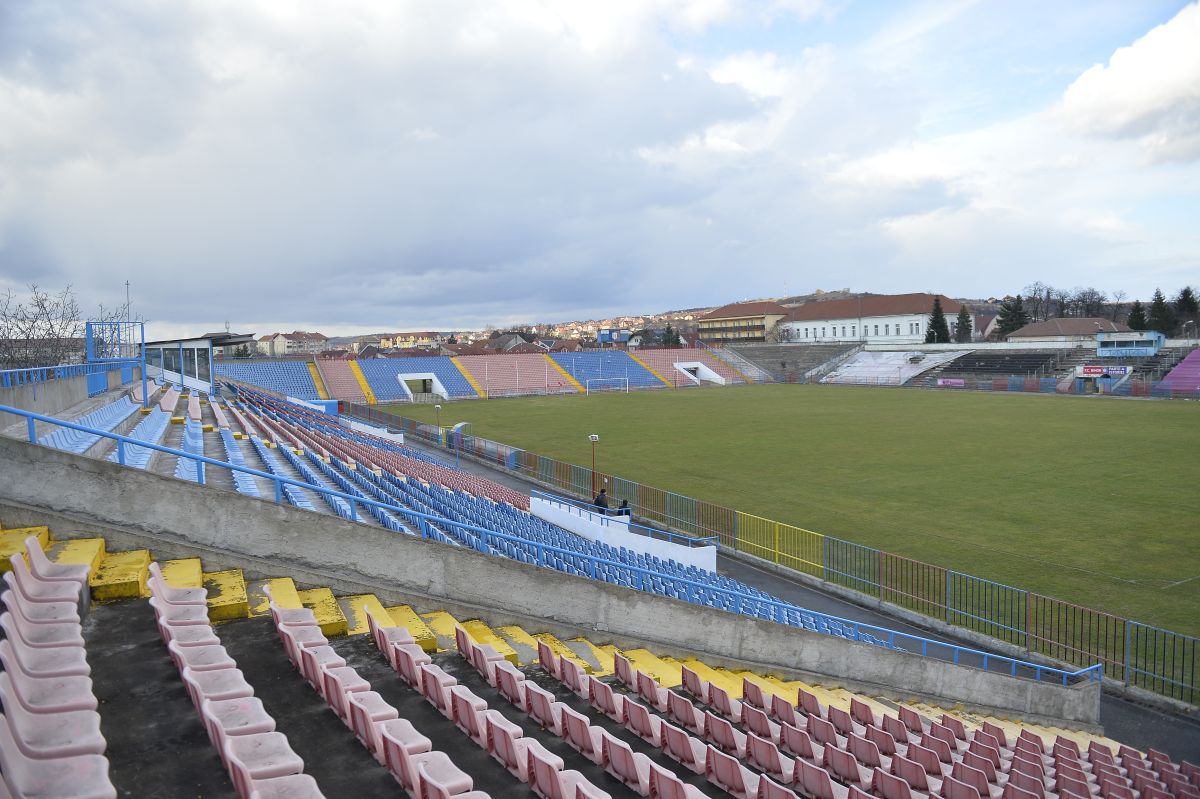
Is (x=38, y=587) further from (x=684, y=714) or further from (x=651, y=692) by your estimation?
(x=684, y=714)

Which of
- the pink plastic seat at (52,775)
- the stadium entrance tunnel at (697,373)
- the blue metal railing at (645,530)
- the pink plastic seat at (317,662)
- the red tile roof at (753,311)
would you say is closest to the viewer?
the pink plastic seat at (52,775)

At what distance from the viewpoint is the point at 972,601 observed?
49.1 feet

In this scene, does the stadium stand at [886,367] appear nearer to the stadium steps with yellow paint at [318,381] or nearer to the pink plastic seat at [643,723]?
the stadium steps with yellow paint at [318,381]

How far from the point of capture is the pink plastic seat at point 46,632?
16.4 feet

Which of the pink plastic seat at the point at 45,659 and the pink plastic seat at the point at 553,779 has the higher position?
the pink plastic seat at the point at 45,659

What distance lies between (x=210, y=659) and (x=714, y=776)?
13.0 ft

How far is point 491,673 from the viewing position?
6.96 meters

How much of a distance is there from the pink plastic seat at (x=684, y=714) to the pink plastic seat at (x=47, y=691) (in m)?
4.77

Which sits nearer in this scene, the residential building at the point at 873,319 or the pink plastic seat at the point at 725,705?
the pink plastic seat at the point at 725,705

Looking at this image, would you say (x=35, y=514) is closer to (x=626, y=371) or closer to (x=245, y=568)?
(x=245, y=568)

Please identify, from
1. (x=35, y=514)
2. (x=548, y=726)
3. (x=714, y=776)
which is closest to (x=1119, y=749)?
(x=714, y=776)

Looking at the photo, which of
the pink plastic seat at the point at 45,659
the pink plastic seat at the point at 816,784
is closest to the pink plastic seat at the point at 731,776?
the pink plastic seat at the point at 816,784

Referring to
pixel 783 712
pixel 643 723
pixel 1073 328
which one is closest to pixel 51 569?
pixel 643 723

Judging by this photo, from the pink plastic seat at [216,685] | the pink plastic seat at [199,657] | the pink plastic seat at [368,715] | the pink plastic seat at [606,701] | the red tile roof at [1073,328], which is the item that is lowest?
the pink plastic seat at [606,701]
